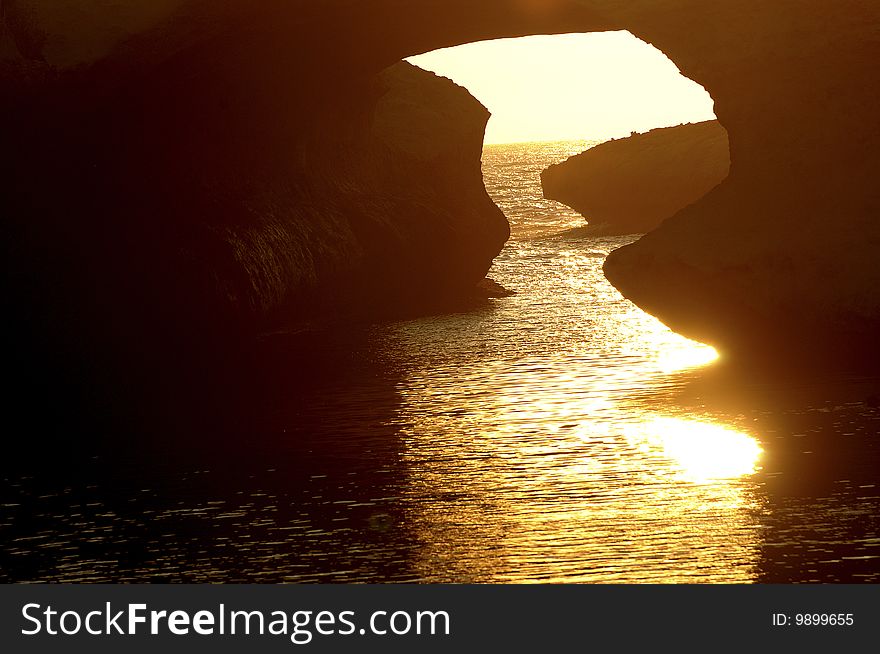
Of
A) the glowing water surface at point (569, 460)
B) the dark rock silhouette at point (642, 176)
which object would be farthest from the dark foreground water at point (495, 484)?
the dark rock silhouette at point (642, 176)

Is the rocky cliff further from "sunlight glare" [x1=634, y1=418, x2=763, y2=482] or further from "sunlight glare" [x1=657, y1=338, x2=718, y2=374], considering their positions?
"sunlight glare" [x1=634, y1=418, x2=763, y2=482]

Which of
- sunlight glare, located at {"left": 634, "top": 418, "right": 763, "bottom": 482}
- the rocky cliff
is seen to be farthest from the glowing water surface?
the rocky cliff

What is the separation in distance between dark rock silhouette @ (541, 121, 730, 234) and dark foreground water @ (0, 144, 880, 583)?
1143 inches

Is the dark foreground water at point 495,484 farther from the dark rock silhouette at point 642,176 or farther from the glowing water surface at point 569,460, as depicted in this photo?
the dark rock silhouette at point 642,176

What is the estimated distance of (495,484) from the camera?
11062 millimetres

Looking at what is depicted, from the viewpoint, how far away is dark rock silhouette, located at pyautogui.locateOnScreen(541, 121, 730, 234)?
4631 centimetres

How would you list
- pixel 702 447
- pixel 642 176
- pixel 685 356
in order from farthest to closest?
pixel 642 176
pixel 685 356
pixel 702 447

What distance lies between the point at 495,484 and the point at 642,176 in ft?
125

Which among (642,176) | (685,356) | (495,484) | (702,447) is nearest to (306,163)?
(685,356)

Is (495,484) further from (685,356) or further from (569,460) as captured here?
(685,356)

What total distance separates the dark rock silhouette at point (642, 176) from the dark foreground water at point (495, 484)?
29024mm

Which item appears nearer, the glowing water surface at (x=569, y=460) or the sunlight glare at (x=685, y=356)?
the glowing water surface at (x=569, y=460)

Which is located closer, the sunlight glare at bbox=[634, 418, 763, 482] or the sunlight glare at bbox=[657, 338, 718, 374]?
the sunlight glare at bbox=[634, 418, 763, 482]

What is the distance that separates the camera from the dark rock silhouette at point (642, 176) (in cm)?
4631
